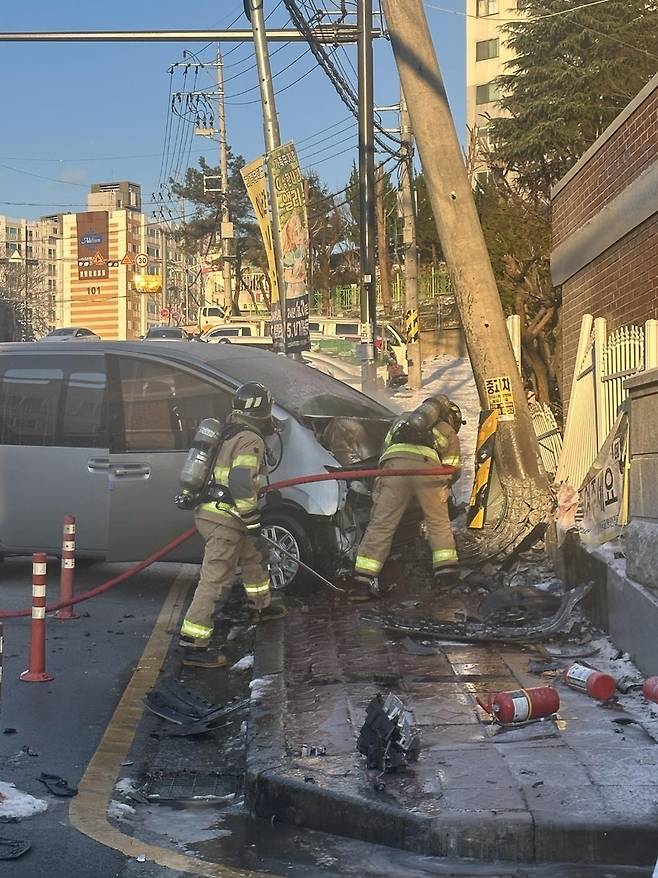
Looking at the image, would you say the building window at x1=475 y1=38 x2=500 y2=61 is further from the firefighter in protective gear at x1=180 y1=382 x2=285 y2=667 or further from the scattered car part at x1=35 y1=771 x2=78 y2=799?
the scattered car part at x1=35 y1=771 x2=78 y2=799

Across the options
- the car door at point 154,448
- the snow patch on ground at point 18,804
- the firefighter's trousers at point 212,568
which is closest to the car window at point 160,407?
the car door at point 154,448

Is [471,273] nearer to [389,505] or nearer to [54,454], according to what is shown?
[389,505]

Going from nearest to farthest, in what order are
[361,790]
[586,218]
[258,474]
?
1. [361,790]
2. [258,474]
3. [586,218]

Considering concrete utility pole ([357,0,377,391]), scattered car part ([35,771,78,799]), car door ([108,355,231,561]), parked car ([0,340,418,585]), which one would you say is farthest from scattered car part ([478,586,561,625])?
concrete utility pole ([357,0,377,391])

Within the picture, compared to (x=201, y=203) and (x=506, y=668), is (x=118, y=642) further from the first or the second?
(x=201, y=203)

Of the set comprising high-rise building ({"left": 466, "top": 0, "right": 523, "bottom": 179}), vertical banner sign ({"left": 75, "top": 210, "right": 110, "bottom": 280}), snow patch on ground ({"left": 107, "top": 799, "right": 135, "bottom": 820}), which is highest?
high-rise building ({"left": 466, "top": 0, "right": 523, "bottom": 179})

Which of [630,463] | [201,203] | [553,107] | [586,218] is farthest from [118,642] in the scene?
[201,203]

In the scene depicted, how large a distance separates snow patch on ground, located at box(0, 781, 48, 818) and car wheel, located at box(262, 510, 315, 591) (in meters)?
4.30

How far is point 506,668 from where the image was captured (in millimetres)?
Result: 6598

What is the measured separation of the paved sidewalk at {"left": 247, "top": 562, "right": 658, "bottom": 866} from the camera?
4.15 m

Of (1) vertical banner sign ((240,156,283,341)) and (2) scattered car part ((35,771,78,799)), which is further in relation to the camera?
(1) vertical banner sign ((240,156,283,341))

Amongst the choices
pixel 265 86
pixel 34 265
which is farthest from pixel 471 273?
pixel 34 265

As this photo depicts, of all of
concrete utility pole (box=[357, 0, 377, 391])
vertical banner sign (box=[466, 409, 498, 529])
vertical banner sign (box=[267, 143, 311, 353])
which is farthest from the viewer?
concrete utility pole (box=[357, 0, 377, 391])

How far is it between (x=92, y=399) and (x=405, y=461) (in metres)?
2.62
